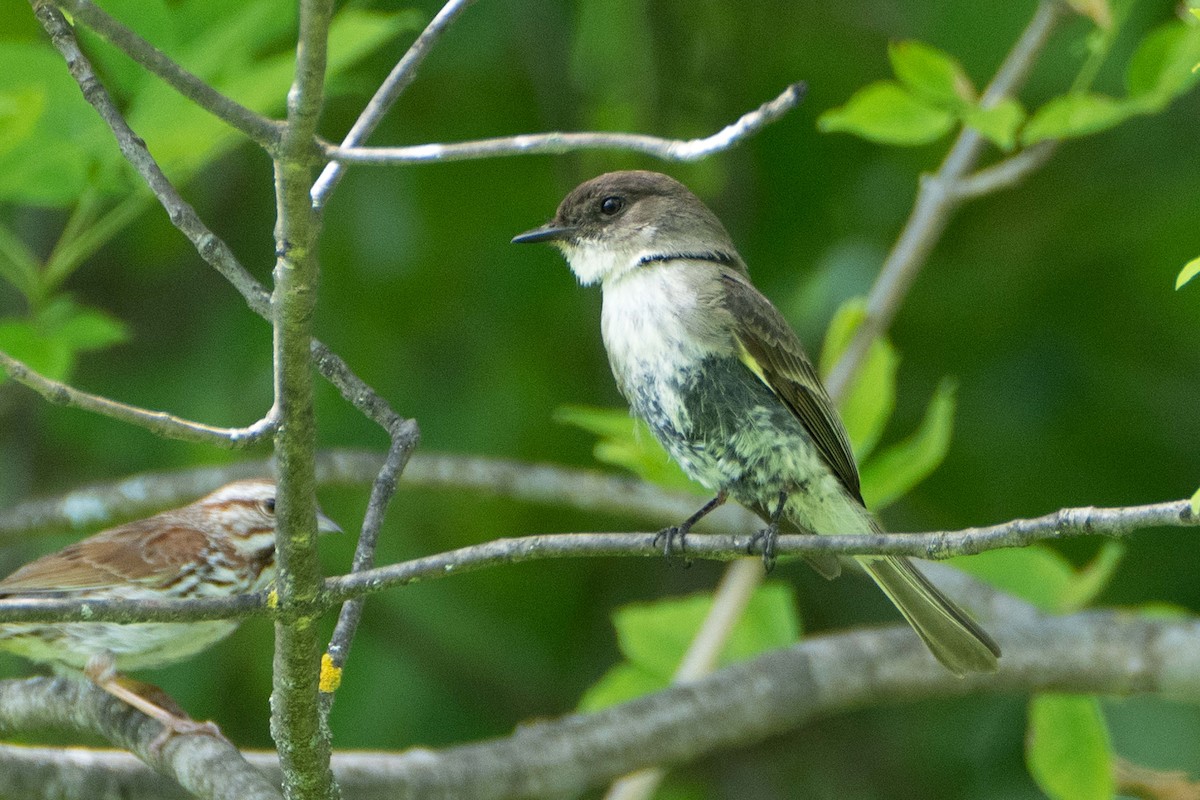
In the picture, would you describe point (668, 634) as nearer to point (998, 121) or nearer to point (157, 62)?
point (998, 121)

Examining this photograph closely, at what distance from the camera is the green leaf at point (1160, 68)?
3.50m

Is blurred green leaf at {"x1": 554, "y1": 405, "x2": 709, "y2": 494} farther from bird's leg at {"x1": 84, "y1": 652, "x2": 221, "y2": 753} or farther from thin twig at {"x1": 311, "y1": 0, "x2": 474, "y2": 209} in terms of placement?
thin twig at {"x1": 311, "y1": 0, "x2": 474, "y2": 209}

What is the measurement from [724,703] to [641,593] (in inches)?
74.5

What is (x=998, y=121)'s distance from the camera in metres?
3.44

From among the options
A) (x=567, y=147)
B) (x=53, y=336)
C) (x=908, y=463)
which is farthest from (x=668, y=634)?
(x=567, y=147)

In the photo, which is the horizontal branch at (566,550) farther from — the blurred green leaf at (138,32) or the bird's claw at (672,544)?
the blurred green leaf at (138,32)

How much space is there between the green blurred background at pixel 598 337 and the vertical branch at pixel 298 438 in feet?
8.82

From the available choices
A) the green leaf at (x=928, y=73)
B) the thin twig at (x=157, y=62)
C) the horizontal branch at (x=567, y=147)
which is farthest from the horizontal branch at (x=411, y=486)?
the thin twig at (x=157, y=62)

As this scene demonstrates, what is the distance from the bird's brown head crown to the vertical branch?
2003 millimetres

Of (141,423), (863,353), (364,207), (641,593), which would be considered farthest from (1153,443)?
(141,423)

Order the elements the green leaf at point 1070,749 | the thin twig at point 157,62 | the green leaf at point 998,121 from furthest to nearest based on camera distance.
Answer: the green leaf at point 1070,749 < the green leaf at point 998,121 < the thin twig at point 157,62

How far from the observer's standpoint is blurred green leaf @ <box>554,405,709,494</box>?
3.94 meters

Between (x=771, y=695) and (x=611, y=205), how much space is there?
1565 millimetres

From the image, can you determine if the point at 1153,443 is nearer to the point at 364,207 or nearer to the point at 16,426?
the point at 364,207
